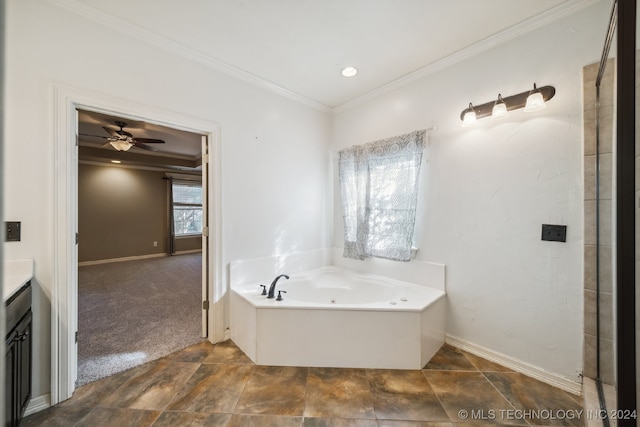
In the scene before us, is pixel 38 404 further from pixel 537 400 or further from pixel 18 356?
pixel 537 400

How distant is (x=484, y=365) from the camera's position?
2113mm

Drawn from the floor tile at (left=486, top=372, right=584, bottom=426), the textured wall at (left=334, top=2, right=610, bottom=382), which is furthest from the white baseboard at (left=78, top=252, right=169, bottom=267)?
the floor tile at (left=486, top=372, right=584, bottom=426)

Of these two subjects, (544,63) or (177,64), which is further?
(177,64)

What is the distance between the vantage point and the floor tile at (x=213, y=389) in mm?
1715

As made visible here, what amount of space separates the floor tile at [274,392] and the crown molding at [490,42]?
9.10 ft

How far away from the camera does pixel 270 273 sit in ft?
9.34

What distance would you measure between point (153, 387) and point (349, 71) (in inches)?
120

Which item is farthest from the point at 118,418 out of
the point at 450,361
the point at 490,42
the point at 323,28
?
the point at 490,42

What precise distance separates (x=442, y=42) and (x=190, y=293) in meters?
4.19

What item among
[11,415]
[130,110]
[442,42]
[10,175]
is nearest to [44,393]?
[11,415]

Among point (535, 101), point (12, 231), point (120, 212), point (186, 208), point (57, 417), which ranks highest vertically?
point (535, 101)

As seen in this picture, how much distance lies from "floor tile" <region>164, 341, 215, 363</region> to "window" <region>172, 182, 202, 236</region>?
16.8 feet

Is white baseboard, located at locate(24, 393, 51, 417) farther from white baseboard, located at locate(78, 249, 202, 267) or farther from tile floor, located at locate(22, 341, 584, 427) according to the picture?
white baseboard, located at locate(78, 249, 202, 267)

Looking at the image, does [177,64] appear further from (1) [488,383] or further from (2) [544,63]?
(1) [488,383]
